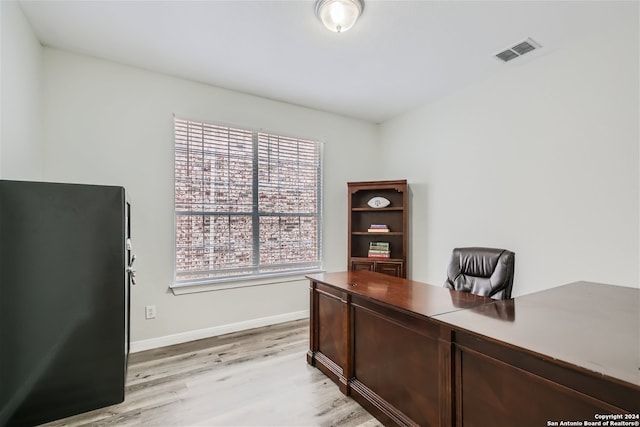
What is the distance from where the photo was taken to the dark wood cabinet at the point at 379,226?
3875mm

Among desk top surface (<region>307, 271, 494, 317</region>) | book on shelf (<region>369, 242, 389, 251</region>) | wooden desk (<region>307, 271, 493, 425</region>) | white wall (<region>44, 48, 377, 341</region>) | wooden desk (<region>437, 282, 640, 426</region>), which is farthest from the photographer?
book on shelf (<region>369, 242, 389, 251</region>)

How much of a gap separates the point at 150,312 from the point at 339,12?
3014 millimetres

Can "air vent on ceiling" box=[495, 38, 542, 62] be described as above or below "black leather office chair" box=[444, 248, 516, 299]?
above

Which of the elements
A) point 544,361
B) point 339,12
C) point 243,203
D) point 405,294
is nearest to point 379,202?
point 243,203

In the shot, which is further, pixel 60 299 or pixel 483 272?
pixel 483 272

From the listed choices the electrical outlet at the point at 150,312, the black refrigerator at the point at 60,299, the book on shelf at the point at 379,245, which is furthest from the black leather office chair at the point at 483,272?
the electrical outlet at the point at 150,312

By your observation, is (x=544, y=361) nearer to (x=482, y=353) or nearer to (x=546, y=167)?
(x=482, y=353)

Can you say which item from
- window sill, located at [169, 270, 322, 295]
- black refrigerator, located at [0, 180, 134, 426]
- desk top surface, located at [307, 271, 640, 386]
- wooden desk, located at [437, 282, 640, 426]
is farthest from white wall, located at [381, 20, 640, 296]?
black refrigerator, located at [0, 180, 134, 426]

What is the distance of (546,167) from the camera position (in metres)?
2.71

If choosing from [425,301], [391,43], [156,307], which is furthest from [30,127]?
[425,301]

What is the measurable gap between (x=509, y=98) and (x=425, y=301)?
7.69ft

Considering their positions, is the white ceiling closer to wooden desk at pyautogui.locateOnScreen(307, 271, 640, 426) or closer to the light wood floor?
wooden desk at pyautogui.locateOnScreen(307, 271, 640, 426)

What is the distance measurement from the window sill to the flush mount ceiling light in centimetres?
261

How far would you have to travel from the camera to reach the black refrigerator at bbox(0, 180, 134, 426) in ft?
5.67
